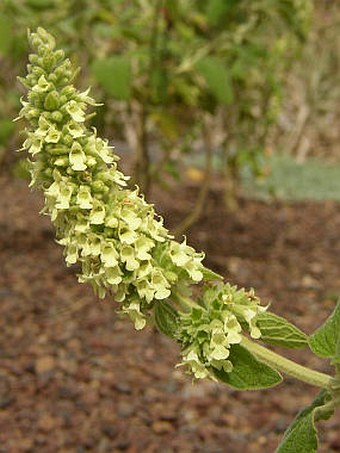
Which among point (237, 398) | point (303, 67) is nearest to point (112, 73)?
point (237, 398)

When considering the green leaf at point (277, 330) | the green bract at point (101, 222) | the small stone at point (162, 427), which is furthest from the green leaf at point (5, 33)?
the green leaf at point (277, 330)

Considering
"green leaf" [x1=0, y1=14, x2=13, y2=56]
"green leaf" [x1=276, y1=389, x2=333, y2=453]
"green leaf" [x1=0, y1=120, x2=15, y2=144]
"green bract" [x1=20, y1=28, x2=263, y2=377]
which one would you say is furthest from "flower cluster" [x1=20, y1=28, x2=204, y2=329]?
"green leaf" [x1=0, y1=120, x2=15, y2=144]

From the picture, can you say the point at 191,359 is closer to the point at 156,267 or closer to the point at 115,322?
the point at 156,267

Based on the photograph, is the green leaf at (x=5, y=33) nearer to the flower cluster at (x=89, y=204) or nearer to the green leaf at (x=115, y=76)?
the green leaf at (x=115, y=76)

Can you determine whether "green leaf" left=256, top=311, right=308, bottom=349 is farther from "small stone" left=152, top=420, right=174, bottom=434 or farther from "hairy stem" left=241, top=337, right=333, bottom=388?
"small stone" left=152, top=420, right=174, bottom=434

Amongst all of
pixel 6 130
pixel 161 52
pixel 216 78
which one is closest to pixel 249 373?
pixel 216 78

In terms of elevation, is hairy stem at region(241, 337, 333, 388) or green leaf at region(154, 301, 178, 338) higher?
green leaf at region(154, 301, 178, 338)
